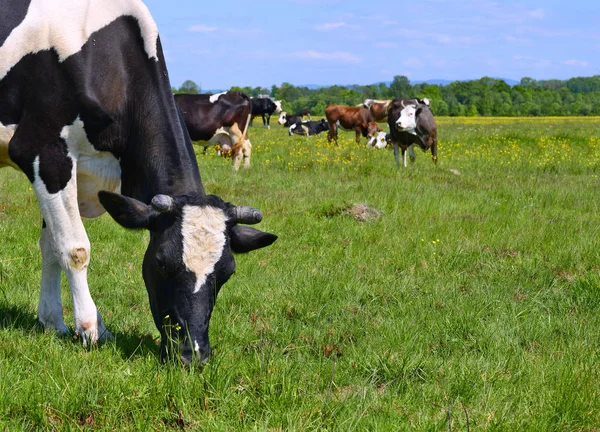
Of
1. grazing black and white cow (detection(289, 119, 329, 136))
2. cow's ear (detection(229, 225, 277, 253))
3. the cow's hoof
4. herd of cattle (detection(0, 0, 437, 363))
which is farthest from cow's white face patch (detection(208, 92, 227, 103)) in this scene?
grazing black and white cow (detection(289, 119, 329, 136))

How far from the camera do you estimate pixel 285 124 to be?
157 feet

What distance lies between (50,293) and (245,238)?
1874 millimetres

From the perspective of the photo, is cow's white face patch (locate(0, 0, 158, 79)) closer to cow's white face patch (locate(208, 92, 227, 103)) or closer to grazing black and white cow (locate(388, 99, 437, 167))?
grazing black and white cow (locate(388, 99, 437, 167))

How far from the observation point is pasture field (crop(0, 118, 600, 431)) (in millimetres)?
3445

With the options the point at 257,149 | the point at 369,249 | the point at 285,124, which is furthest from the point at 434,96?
the point at 369,249

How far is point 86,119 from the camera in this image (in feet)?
15.0

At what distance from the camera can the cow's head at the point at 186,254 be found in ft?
13.0

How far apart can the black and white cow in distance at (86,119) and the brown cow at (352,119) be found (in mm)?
25411

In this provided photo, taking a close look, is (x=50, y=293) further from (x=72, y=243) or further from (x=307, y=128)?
(x=307, y=128)

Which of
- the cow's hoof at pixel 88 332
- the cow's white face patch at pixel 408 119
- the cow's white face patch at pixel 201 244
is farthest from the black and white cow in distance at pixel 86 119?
the cow's white face patch at pixel 408 119

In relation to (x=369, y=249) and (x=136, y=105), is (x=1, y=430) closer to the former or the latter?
(x=136, y=105)

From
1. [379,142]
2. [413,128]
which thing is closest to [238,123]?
[413,128]

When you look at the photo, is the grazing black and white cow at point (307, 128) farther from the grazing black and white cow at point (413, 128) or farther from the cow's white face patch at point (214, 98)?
the grazing black and white cow at point (413, 128)

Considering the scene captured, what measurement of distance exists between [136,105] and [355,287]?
267cm
